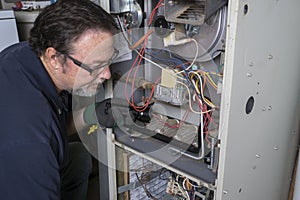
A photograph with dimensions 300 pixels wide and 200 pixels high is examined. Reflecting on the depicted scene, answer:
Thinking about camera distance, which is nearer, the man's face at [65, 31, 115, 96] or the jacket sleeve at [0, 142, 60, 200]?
the jacket sleeve at [0, 142, 60, 200]

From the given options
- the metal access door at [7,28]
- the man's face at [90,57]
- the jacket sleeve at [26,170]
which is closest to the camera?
the jacket sleeve at [26,170]

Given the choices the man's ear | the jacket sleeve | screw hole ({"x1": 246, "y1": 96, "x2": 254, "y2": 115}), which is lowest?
the jacket sleeve

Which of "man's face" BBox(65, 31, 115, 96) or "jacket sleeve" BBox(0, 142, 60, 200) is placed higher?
"man's face" BBox(65, 31, 115, 96)

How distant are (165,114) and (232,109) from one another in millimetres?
463

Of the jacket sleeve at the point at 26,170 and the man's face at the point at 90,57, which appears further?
the man's face at the point at 90,57

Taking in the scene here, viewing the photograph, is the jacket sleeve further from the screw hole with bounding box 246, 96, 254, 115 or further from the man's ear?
the screw hole with bounding box 246, 96, 254, 115

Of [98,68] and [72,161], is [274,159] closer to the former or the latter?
[98,68]

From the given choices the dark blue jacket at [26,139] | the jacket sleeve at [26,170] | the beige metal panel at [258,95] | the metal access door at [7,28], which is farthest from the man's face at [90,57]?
the metal access door at [7,28]

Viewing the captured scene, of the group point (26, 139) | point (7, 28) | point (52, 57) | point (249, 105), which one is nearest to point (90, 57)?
point (52, 57)

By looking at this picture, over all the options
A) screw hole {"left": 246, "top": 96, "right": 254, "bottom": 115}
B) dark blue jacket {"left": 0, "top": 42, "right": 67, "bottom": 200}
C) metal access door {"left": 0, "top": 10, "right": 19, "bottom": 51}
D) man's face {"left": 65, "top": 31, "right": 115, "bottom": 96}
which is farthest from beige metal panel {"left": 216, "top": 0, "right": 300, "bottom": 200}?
metal access door {"left": 0, "top": 10, "right": 19, "bottom": 51}

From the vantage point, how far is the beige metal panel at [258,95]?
Result: 0.86m

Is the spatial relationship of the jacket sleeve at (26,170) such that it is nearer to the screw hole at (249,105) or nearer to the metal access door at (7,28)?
the screw hole at (249,105)

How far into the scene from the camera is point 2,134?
2.79 ft

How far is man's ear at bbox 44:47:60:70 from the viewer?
982 mm
